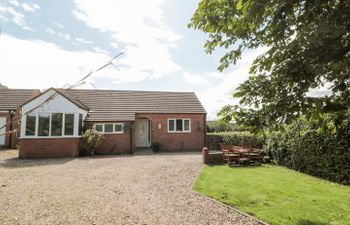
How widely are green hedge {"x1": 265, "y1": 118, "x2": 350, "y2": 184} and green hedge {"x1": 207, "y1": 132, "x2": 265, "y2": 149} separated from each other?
1.73 metres

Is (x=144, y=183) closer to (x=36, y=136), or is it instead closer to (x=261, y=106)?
(x=261, y=106)

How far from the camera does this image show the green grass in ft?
20.6

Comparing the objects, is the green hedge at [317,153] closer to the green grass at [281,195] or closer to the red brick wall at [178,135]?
the green grass at [281,195]

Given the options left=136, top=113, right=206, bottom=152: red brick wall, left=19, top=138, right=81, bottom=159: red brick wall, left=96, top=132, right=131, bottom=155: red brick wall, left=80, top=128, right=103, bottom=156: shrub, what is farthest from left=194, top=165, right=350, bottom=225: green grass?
left=19, top=138, right=81, bottom=159: red brick wall

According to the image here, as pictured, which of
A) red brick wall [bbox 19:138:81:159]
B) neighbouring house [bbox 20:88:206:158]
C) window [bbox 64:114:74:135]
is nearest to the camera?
red brick wall [bbox 19:138:81:159]

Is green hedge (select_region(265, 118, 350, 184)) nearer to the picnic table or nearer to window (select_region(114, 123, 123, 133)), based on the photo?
the picnic table

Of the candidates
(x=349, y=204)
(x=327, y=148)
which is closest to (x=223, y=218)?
(x=349, y=204)

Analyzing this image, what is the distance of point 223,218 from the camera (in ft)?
20.7

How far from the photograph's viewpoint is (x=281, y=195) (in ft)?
26.8

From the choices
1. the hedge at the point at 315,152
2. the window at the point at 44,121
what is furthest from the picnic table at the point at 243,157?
the window at the point at 44,121

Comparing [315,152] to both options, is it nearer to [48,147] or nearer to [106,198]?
[106,198]

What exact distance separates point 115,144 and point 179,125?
630 cm

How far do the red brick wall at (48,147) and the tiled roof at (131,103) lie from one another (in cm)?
317

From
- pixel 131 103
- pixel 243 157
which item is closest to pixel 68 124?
pixel 131 103
